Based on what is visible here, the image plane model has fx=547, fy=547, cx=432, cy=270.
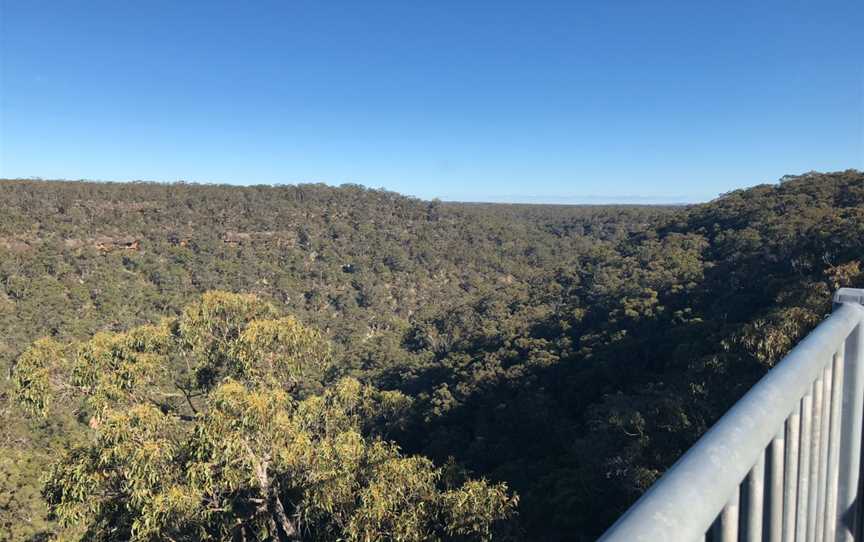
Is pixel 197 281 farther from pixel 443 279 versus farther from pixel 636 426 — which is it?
pixel 636 426

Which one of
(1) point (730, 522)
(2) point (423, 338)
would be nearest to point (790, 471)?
(1) point (730, 522)

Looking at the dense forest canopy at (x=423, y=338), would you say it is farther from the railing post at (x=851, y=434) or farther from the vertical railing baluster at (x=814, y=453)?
the vertical railing baluster at (x=814, y=453)

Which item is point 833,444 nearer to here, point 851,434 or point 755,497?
point 851,434

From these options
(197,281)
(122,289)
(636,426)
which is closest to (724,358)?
(636,426)

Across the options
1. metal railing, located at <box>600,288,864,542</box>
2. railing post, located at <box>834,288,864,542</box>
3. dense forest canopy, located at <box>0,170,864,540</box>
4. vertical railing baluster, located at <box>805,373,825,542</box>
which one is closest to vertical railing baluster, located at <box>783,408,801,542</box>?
metal railing, located at <box>600,288,864,542</box>

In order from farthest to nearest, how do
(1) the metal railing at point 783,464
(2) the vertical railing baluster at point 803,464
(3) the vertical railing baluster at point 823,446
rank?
(3) the vertical railing baluster at point 823,446 < (2) the vertical railing baluster at point 803,464 < (1) the metal railing at point 783,464

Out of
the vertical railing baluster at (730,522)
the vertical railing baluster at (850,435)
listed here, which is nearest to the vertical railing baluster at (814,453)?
the vertical railing baluster at (850,435)
